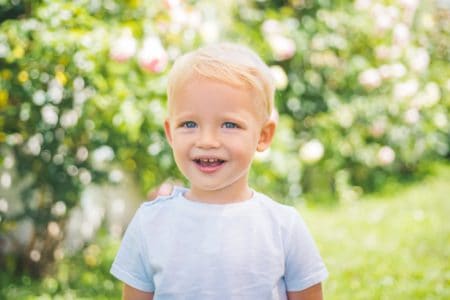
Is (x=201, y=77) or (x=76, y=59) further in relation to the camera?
(x=76, y=59)

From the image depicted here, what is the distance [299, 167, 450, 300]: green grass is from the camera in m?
3.84

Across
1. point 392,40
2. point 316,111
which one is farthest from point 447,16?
point 316,111

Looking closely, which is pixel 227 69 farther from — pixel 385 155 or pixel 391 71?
pixel 385 155

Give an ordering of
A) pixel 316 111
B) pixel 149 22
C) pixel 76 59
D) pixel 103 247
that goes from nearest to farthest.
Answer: pixel 76 59
pixel 149 22
pixel 103 247
pixel 316 111

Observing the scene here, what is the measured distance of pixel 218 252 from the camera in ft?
5.77

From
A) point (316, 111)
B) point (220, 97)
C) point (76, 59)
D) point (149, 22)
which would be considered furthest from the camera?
point (316, 111)

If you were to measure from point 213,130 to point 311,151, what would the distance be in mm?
3929

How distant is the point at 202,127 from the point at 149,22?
2.30 metres

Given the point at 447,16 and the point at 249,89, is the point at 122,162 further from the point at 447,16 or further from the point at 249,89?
the point at 447,16

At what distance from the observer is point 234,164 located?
5.80ft

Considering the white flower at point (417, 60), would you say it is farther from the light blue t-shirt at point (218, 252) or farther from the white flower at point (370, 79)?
the light blue t-shirt at point (218, 252)

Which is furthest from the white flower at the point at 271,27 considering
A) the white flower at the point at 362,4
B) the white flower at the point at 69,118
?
the white flower at the point at 69,118

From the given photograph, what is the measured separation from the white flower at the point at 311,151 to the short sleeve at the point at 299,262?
12.5ft

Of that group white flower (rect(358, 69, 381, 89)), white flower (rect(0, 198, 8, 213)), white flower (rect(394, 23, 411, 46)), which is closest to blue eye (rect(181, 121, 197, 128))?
white flower (rect(0, 198, 8, 213))
